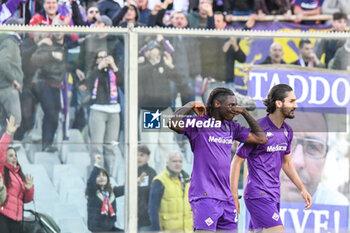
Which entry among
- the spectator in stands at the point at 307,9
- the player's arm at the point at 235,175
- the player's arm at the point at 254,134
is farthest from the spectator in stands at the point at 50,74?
the spectator in stands at the point at 307,9

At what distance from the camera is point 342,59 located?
6828 mm

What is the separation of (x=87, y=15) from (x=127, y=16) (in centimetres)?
42

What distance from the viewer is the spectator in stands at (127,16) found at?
7.74m

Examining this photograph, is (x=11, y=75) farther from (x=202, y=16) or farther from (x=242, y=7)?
(x=242, y=7)

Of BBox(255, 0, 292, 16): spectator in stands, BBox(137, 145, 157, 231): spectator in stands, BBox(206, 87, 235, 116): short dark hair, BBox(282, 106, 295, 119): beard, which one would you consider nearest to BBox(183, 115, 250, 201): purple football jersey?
BBox(206, 87, 235, 116): short dark hair

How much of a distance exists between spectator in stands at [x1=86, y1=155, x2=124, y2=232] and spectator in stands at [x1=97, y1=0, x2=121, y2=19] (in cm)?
193

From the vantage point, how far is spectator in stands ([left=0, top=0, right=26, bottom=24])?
7273 millimetres

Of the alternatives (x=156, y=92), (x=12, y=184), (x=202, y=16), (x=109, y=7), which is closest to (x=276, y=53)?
(x=156, y=92)

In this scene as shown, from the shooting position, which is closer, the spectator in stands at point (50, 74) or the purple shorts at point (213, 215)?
the purple shorts at point (213, 215)

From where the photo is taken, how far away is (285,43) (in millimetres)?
6797

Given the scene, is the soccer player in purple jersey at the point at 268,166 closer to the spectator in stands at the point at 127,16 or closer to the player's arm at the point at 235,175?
the player's arm at the point at 235,175

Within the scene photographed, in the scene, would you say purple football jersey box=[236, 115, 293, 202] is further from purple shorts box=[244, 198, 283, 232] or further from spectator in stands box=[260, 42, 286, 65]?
spectator in stands box=[260, 42, 286, 65]

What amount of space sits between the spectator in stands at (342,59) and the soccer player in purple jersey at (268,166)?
1070 mm

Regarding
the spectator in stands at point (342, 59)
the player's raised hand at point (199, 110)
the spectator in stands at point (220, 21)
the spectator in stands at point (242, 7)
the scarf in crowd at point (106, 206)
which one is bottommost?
the scarf in crowd at point (106, 206)
